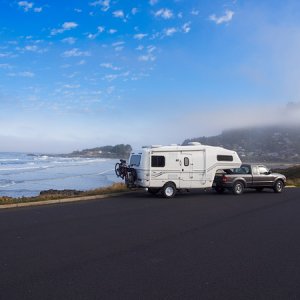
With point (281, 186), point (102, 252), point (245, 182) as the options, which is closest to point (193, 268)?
point (102, 252)

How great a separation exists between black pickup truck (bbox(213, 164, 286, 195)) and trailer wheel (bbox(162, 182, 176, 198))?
3.03 metres

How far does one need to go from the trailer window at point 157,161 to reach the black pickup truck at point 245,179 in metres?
3.59

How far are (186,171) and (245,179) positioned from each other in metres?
3.91

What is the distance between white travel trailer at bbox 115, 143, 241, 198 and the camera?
63.6 feet

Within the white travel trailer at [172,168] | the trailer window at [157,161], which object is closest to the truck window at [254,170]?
the white travel trailer at [172,168]

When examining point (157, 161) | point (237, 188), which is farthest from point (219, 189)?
point (157, 161)

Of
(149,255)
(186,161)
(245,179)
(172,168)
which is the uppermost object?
(186,161)

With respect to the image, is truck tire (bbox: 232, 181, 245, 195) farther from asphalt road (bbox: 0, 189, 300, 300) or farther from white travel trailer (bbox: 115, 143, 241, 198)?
asphalt road (bbox: 0, 189, 300, 300)

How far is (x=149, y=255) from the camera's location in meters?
7.61

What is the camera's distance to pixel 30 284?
5895mm

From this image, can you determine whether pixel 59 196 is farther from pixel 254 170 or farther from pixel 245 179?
pixel 254 170

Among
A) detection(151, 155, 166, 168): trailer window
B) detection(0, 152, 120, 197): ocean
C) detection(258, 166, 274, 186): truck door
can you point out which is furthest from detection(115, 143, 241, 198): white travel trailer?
detection(0, 152, 120, 197): ocean

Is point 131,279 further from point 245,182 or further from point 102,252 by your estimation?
point 245,182

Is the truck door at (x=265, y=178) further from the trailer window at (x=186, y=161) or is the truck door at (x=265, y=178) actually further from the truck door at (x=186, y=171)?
the trailer window at (x=186, y=161)
